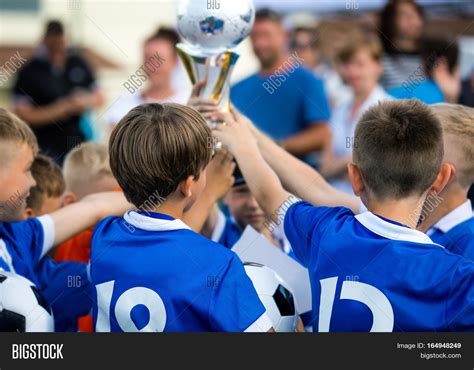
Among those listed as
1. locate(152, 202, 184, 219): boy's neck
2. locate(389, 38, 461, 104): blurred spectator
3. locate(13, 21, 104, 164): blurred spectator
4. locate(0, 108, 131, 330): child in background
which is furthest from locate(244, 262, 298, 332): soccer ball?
locate(13, 21, 104, 164): blurred spectator

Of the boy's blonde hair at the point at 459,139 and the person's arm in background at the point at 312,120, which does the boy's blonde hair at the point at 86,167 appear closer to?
the boy's blonde hair at the point at 459,139

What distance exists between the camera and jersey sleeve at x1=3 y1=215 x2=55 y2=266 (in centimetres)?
258

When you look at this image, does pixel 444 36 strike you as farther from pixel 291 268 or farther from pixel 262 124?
pixel 291 268

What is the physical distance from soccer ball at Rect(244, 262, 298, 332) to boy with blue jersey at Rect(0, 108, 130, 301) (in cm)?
65

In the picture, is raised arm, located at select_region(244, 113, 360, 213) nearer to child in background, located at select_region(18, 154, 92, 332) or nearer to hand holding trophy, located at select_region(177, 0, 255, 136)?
hand holding trophy, located at select_region(177, 0, 255, 136)

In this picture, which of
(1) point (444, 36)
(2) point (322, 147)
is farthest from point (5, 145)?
(1) point (444, 36)

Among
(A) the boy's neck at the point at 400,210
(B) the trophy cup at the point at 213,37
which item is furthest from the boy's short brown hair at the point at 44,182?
(A) the boy's neck at the point at 400,210

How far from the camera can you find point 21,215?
2.64 m

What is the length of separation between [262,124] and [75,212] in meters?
2.76

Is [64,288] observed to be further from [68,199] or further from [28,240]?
[68,199]

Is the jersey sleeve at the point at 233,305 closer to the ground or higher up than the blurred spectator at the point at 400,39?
closer to the ground

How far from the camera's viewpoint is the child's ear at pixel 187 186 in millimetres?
2133

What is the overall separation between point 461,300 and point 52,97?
196 inches

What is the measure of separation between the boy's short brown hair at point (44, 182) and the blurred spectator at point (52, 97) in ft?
10.4
